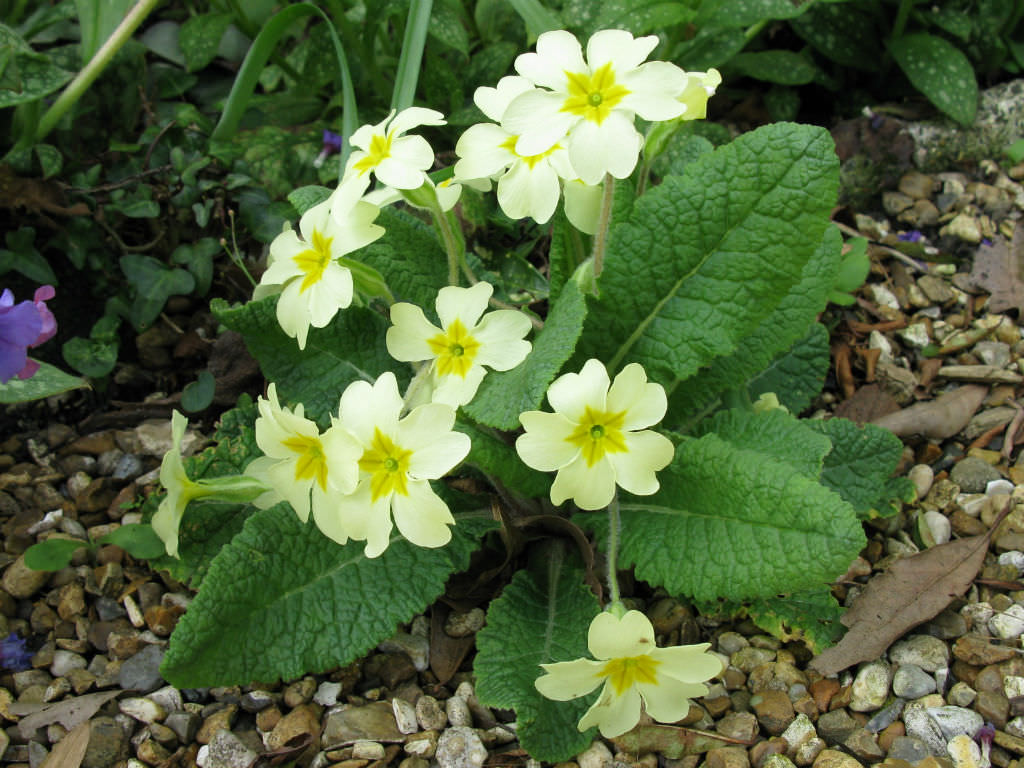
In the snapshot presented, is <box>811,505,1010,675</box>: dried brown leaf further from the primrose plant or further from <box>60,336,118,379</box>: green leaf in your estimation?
<box>60,336,118,379</box>: green leaf

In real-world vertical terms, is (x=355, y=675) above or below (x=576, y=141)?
below

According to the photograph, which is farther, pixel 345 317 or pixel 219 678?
pixel 345 317

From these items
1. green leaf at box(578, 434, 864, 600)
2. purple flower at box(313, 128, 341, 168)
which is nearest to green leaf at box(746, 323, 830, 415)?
green leaf at box(578, 434, 864, 600)

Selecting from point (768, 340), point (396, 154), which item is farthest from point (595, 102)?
point (768, 340)

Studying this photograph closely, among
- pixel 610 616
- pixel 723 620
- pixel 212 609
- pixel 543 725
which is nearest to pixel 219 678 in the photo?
pixel 212 609

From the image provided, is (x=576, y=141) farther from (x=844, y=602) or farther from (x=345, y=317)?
(x=844, y=602)

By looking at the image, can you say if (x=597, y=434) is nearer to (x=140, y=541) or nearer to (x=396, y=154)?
(x=396, y=154)
